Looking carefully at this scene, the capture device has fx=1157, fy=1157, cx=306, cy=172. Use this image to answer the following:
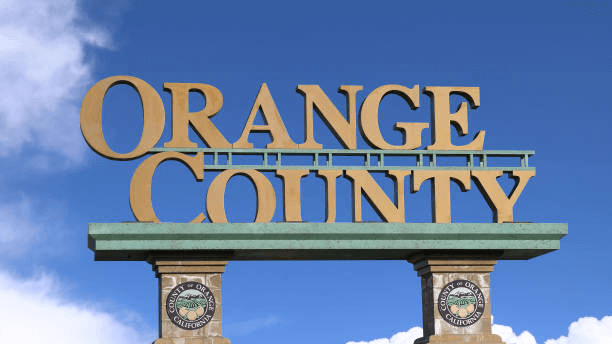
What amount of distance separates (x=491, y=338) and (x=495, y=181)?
372 centimetres

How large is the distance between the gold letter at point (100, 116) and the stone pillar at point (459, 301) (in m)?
7.00

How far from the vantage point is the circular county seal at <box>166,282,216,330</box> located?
2562 cm

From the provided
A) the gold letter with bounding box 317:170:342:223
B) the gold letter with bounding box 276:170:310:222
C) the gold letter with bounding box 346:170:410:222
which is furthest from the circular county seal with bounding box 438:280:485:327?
the gold letter with bounding box 276:170:310:222

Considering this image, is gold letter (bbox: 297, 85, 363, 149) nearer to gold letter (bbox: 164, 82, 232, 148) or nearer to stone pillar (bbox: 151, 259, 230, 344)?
gold letter (bbox: 164, 82, 232, 148)

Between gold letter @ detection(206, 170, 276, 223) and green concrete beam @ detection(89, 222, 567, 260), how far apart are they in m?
0.42

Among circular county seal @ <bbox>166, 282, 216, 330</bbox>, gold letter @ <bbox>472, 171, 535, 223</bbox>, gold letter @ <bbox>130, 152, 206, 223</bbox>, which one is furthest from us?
gold letter @ <bbox>472, 171, 535, 223</bbox>

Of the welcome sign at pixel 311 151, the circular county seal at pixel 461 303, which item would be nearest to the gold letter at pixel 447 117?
the welcome sign at pixel 311 151

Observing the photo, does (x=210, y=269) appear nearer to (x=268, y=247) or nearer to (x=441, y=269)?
(x=268, y=247)

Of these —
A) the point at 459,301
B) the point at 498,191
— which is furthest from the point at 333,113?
the point at 459,301

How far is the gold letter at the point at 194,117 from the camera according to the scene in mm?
26703

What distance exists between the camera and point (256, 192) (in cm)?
2634

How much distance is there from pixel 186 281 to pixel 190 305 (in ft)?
1.77

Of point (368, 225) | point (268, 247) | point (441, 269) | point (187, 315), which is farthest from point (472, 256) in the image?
point (187, 315)

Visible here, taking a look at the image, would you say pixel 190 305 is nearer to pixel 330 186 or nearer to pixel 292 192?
pixel 292 192
